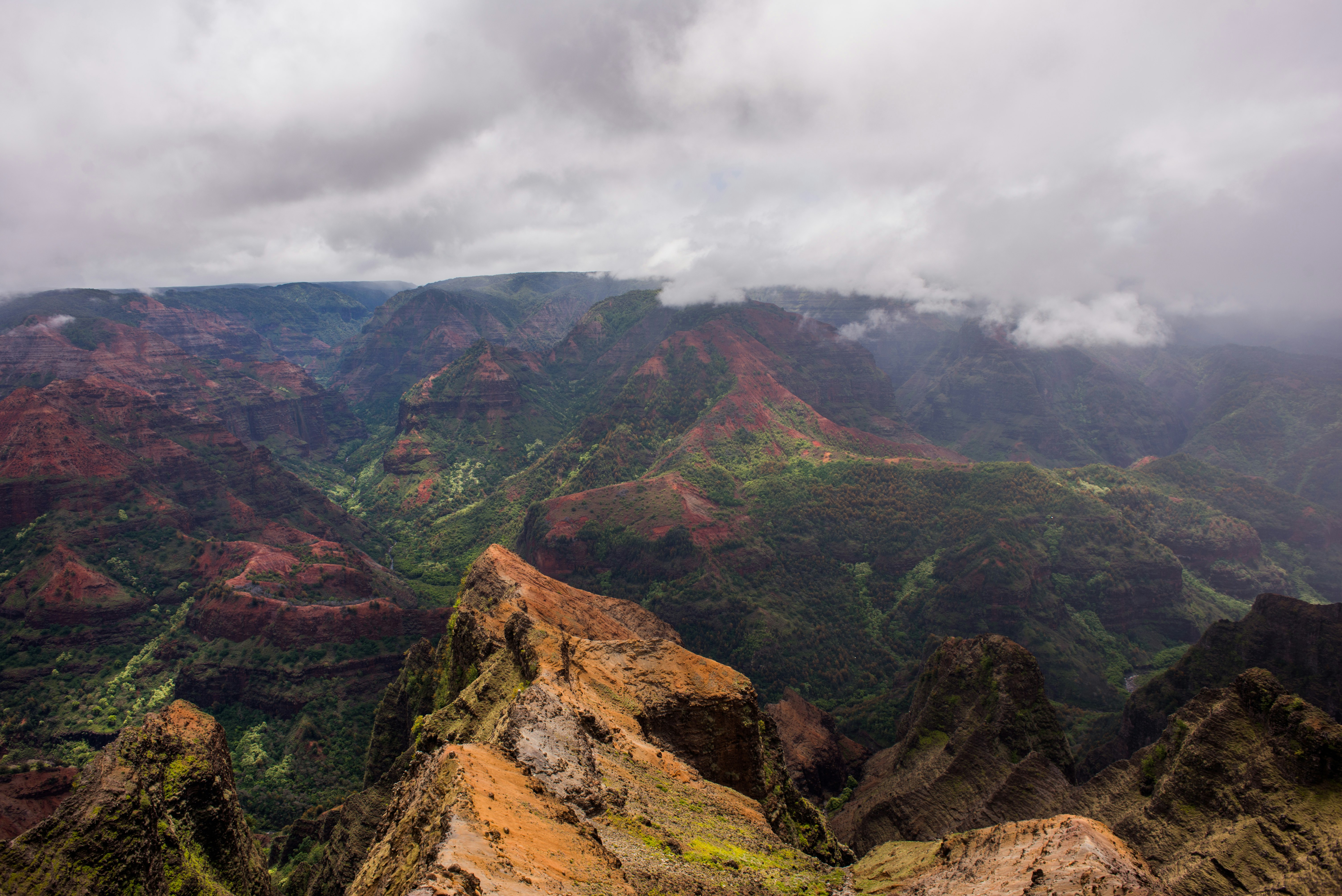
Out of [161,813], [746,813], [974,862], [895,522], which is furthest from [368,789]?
[895,522]

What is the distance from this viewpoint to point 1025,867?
79.0 ft

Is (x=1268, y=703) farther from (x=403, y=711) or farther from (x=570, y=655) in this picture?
(x=403, y=711)

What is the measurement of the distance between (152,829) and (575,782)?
Result: 1988 cm

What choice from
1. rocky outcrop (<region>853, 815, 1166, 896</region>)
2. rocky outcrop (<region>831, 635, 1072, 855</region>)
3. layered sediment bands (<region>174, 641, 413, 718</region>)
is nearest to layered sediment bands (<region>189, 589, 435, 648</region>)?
layered sediment bands (<region>174, 641, 413, 718</region>)

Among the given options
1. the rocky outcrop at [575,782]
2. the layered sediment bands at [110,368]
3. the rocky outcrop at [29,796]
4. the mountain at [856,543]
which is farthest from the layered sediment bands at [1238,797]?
the layered sediment bands at [110,368]

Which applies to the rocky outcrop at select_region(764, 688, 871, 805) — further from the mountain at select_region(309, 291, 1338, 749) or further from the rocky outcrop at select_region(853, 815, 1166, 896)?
the rocky outcrop at select_region(853, 815, 1166, 896)

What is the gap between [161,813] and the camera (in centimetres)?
2895

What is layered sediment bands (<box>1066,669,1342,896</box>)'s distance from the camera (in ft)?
91.1

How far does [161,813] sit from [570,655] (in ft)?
67.1

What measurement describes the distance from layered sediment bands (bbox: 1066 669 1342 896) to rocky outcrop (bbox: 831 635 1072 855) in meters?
3.37

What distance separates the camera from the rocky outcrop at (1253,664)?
5156 centimetres

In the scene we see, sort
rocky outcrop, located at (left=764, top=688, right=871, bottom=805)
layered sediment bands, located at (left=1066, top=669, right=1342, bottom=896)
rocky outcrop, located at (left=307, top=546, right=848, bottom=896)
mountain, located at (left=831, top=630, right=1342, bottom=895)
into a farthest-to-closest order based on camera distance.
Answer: rocky outcrop, located at (left=764, top=688, right=871, bottom=805) < layered sediment bands, located at (left=1066, top=669, right=1342, bottom=896) < mountain, located at (left=831, top=630, right=1342, bottom=895) < rocky outcrop, located at (left=307, top=546, right=848, bottom=896)

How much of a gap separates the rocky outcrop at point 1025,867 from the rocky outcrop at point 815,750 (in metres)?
25.6

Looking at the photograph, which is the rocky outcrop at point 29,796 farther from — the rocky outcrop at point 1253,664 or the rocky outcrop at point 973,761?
the rocky outcrop at point 1253,664
